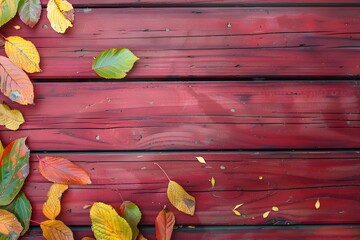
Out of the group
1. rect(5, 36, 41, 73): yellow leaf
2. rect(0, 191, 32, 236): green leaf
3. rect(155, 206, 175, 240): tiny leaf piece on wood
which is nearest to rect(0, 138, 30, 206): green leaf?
rect(0, 191, 32, 236): green leaf

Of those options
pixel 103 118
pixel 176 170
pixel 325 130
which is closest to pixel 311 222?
pixel 325 130

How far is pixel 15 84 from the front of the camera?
0.81 m

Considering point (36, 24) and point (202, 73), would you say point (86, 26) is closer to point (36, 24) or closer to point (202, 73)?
point (36, 24)

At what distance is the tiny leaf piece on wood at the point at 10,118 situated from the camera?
2.75 ft

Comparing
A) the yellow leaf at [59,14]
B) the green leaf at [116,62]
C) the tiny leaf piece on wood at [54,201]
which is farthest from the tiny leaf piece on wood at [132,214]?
the yellow leaf at [59,14]

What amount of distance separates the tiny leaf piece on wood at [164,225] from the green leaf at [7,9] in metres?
0.46

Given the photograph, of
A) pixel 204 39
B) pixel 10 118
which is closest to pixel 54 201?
pixel 10 118

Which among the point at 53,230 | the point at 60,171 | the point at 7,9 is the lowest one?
the point at 53,230

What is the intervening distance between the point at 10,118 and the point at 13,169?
10cm

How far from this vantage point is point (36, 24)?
84cm

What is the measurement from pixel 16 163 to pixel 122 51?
29 centimetres

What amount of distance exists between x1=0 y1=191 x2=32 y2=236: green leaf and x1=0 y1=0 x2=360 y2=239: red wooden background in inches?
0.7

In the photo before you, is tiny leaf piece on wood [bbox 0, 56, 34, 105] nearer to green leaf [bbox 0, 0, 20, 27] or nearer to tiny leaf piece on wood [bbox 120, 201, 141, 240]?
green leaf [bbox 0, 0, 20, 27]

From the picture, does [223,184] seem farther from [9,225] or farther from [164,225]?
[9,225]
